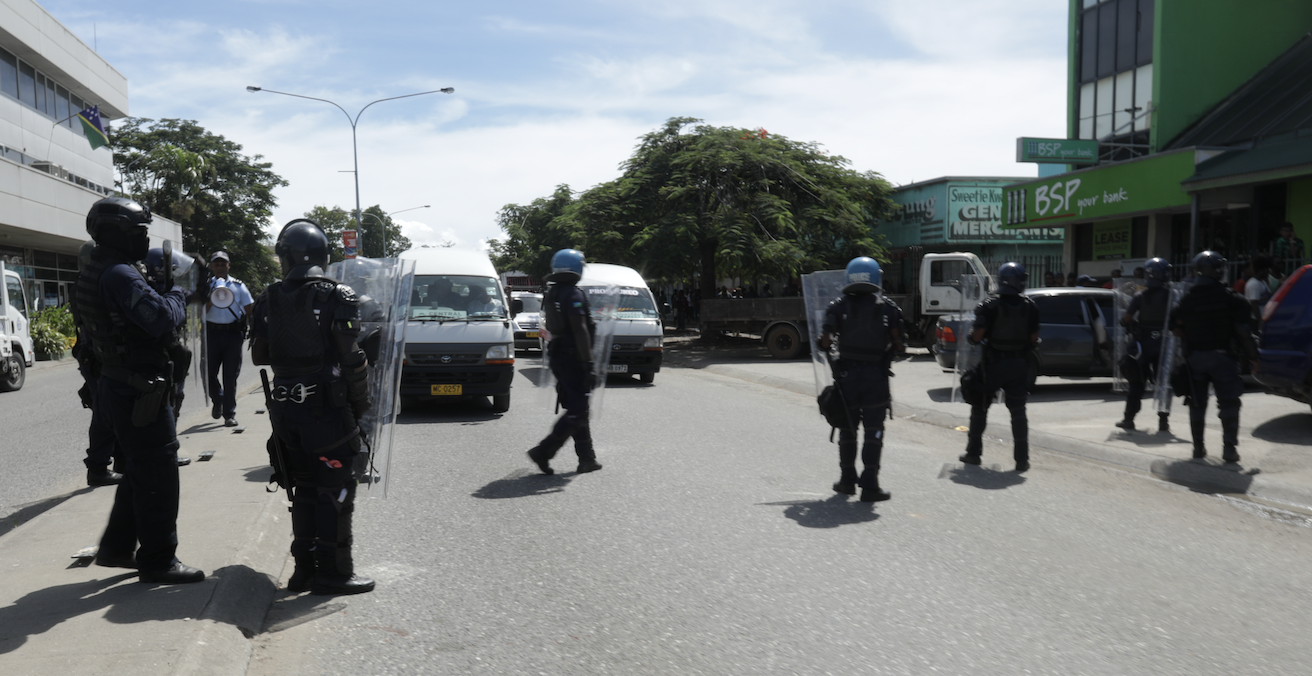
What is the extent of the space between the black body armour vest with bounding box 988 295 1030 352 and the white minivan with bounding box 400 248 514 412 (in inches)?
221

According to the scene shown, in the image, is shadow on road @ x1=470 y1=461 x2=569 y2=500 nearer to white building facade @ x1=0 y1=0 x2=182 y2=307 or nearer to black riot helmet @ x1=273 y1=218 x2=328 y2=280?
black riot helmet @ x1=273 y1=218 x2=328 y2=280

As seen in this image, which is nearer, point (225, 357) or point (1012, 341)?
point (1012, 341)

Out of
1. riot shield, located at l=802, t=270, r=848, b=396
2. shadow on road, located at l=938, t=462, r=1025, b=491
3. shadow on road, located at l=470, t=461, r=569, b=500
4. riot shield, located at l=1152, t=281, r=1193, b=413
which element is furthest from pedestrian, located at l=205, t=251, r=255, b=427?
riot shield, located at l=1152, t=281, r=1193, b=413

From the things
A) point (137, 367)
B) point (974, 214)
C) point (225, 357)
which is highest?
point (974, 214)

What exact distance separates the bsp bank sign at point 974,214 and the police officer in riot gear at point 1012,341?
21558 mm

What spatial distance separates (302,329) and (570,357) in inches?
130

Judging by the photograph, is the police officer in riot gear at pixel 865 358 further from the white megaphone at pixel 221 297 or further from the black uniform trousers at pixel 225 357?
the black uniform trousers at pixel 225 357

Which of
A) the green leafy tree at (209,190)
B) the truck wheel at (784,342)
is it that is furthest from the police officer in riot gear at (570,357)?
the green leafy tree at (209,190)

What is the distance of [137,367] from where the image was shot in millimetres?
4117

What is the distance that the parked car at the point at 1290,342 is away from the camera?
8.87 meters

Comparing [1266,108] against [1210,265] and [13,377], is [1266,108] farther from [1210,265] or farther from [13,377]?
[13,377]

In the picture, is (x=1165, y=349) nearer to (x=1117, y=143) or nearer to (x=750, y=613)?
(x=750, y=613)

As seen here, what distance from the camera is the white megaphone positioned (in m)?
9.05

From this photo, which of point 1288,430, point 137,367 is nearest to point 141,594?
point 137,367
